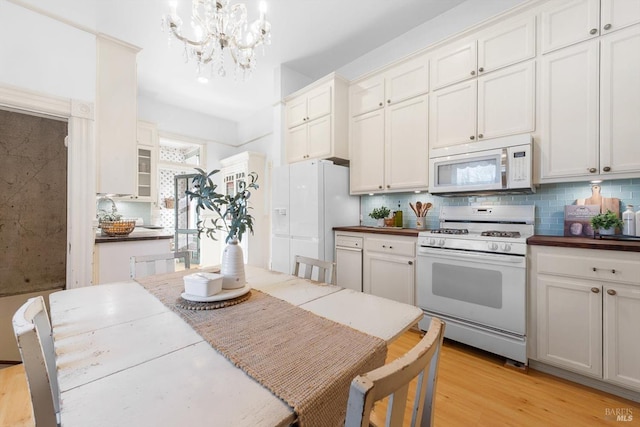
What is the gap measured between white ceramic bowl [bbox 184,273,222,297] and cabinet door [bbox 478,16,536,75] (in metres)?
2.71

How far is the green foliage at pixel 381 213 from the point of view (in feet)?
10.6

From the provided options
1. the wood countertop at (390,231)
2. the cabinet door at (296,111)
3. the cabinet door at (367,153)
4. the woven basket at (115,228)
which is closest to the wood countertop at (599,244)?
the wood countertop at (390,231)

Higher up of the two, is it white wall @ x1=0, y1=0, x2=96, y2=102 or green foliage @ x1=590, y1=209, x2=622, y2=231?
white wall @ x1=0, y1=0, x2=96, y2=102

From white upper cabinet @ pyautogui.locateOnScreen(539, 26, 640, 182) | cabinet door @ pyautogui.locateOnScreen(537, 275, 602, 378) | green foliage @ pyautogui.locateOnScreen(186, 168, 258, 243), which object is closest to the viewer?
green foliage @ pyautogui.locateOnScreen(186, 168, 258, 243)

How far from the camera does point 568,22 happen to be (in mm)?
1989

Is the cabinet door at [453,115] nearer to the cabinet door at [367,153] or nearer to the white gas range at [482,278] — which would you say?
the cabinet door at [367,153]

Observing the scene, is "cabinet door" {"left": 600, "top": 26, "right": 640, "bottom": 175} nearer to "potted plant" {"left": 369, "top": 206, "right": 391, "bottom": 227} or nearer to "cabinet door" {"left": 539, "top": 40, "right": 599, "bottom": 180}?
"cabinet door" {"left": 539, "top": 40, "right": 599, "bottom": 180}

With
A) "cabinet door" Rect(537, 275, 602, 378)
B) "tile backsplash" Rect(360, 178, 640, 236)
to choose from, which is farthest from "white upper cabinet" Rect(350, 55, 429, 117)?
"cabinet door" Rect(537, 275, 602, 378)

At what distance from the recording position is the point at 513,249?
192cm

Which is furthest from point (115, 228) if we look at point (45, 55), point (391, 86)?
point (391, 86)

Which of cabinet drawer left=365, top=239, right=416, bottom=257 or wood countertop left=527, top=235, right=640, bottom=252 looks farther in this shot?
cabinet drawer left=365, top=239, right=416, bottom=257

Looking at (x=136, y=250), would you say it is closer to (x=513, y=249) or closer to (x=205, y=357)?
(x=205, y=357)

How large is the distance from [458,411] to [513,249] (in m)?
1.12

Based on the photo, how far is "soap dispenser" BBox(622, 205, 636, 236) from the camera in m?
1.83
